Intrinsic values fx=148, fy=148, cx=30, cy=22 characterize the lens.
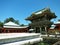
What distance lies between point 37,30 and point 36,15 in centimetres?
369

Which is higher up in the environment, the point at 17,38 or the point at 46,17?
the point at 46,17

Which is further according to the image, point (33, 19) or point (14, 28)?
point (14, 28)

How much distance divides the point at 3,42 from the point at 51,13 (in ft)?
72.8

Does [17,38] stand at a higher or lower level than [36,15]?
lower

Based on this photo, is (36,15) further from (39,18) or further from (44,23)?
(44,23)

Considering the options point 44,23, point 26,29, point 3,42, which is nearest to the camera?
point 3,42

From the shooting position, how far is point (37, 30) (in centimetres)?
3341

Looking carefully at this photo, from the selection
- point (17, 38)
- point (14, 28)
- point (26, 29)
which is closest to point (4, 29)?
point (14, 28)

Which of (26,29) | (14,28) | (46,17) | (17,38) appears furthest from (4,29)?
(17,38)

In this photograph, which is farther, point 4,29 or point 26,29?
point 26,29

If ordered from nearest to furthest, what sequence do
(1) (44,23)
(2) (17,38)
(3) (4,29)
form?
(2) (17,38)
(1) (44,23)
(3) (4,29)

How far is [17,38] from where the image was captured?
12.5 metres

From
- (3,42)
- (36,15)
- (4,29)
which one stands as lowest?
(3,42)

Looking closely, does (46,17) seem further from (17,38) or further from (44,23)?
(17,38)
